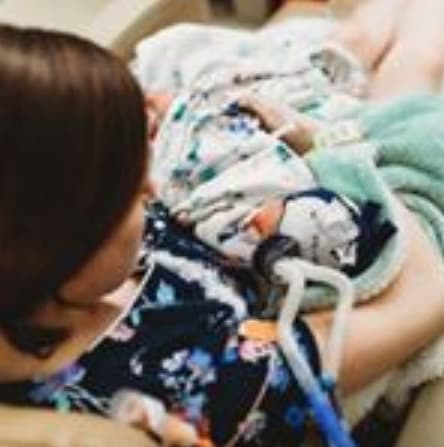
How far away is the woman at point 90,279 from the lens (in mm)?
789

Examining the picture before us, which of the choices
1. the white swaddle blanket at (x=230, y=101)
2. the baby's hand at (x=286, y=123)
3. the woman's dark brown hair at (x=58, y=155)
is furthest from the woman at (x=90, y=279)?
the baby's hand at (x=286, y=123)

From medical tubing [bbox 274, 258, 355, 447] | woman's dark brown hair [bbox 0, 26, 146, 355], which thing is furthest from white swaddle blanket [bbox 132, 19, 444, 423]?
woman's dark brown hair [bbox 0, 26, 146, 355]

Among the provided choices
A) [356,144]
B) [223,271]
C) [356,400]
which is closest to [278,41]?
[356,144]

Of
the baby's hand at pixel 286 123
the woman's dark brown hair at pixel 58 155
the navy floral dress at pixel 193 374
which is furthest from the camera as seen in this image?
the baby's hand at pixel 286 123

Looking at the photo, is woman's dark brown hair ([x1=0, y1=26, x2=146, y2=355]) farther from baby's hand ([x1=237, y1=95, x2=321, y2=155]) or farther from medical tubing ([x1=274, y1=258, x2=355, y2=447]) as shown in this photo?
baby's hand ([x1=237, y1=95, x2=321, y2=155])

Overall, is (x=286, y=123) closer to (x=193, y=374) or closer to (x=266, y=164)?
(x=266, y=164)

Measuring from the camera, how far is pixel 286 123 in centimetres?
131

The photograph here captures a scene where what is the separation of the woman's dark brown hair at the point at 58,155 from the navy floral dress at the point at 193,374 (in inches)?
5.4

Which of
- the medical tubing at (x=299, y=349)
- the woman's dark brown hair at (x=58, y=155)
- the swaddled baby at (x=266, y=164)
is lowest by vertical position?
the medical tubing at (x=299, y=349)

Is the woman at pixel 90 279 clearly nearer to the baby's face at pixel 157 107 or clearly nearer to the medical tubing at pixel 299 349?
the medical tubing at pixel 299 349

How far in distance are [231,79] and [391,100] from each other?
0.73 ft

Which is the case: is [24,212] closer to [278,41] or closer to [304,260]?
[304,260]

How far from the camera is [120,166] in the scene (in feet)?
2.71

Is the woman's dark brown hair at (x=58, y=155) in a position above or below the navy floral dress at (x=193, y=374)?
above
